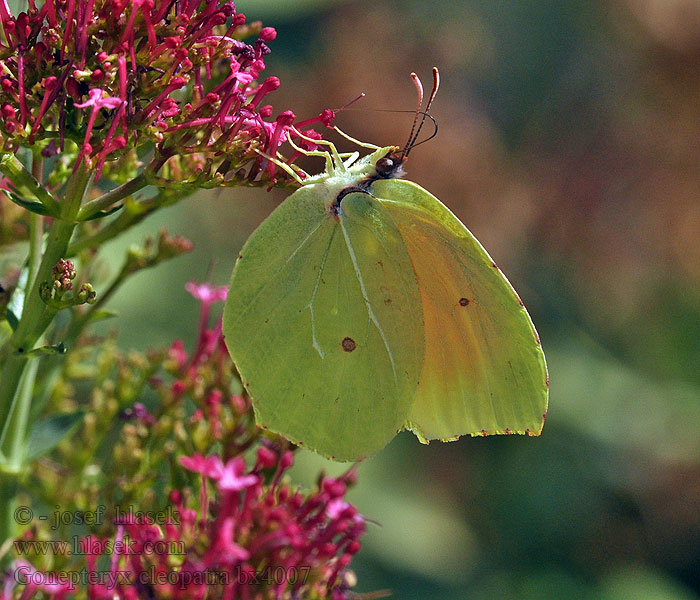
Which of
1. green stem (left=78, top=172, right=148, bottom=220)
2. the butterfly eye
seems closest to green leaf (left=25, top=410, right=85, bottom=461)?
green stem (left=78, top=172, right=148, bottom=220)

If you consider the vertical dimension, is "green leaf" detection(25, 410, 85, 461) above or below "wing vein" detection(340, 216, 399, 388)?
below

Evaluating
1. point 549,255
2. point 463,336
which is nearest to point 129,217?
point 463,336

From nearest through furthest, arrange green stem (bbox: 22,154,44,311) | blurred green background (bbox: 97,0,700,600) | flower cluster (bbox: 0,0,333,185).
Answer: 1. flower cluster (bbox: 0,0,333,185)
2. green stem (bbox: 22,154,44,311)
3. blurred green background (bbox: 97,0,700,600)

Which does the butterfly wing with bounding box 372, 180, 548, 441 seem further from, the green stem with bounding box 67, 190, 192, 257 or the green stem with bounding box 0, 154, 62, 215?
the green stem with bounding box 0, 154, 62, 215

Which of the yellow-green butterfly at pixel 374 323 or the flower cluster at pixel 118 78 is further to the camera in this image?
the yellow-green butterfly at pixel 374 323

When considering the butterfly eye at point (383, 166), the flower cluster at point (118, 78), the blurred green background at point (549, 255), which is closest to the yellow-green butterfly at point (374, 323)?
the butterfly eye at point (383, 166)

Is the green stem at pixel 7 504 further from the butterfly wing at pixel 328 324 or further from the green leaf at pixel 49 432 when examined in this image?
the butterfly wing at pixel 328 324

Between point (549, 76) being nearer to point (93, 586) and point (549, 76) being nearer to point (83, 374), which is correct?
point (83, 374)
